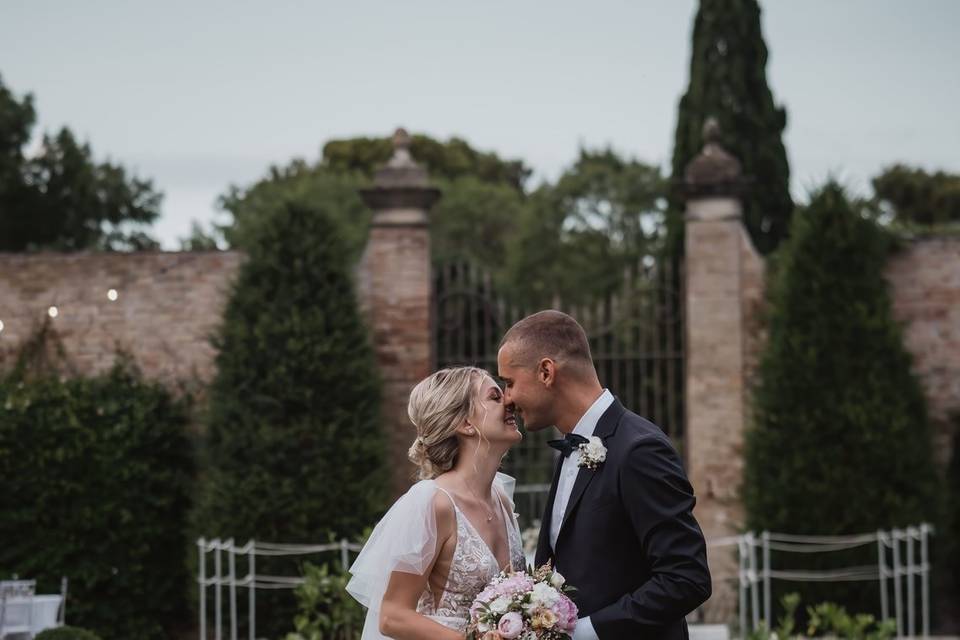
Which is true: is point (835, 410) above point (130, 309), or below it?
below

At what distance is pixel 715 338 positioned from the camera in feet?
36.2

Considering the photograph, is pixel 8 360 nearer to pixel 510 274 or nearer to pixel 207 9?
pixel 207 9

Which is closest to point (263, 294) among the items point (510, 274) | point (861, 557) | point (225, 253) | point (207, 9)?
point (225, 253)

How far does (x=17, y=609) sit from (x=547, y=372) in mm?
6412

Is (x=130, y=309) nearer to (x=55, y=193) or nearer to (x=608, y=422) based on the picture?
(x=608, y=422)

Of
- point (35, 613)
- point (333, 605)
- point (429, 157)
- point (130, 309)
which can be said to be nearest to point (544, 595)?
point (333, 605)

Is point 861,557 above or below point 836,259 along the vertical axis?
below

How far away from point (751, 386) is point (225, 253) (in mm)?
4954

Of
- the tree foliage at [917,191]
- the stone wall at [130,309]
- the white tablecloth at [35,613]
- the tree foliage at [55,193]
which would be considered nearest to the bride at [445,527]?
the white tablecloth at [35,613]

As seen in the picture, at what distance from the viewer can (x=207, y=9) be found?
12398 millimetres

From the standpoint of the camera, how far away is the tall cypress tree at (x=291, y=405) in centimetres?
1021

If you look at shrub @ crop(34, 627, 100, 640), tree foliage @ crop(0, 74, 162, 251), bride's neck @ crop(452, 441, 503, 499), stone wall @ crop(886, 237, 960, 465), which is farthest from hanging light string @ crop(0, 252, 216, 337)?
tree foliage @ crop(0, 74, 162, 251)

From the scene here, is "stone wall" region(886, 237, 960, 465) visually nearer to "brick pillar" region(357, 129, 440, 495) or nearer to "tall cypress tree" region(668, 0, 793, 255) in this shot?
"tall cypress tree" region(668, 0, 793, 255)

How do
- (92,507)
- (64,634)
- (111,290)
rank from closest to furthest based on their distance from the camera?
(64,634) → (92,507) → (111,290)
